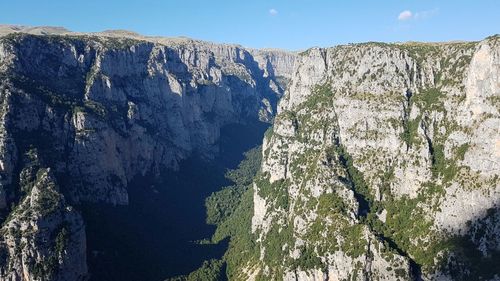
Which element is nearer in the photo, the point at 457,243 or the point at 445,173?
the point at 457,243

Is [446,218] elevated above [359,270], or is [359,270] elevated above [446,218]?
[446,218]

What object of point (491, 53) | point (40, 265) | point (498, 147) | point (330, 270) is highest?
point (491, 53)

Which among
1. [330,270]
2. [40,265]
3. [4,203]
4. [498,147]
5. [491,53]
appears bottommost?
[330,270]

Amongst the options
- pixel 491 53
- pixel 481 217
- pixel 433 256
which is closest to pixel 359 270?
pixel 433 256

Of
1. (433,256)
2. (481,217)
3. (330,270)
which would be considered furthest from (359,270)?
(481,217)

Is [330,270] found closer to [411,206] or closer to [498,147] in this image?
[411,206]

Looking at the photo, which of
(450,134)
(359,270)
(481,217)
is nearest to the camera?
(481,217)

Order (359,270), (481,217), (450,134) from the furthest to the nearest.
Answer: (450,134) → (359,270) → (481,217)

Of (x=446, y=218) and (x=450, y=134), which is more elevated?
(x=450, y=134)

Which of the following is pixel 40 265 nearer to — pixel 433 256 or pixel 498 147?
pixel 433 256
